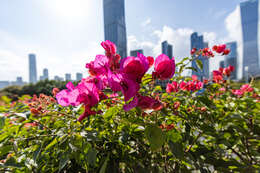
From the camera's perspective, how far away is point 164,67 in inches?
13.6

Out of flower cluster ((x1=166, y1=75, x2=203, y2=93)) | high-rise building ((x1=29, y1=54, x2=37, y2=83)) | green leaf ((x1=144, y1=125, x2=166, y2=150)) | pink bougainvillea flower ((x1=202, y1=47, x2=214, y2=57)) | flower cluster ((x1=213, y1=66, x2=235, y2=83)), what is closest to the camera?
green leaf ((x1=144, y1=125, x2=166, y2=150))

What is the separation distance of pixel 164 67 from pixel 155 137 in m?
0.18

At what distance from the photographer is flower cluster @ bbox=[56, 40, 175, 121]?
308 mm

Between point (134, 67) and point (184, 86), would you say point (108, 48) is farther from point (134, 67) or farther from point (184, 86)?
point (184, 86)

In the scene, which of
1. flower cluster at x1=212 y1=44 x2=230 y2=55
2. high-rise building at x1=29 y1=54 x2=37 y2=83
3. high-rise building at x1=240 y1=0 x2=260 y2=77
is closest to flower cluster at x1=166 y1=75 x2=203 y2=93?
flower cluster at x1=212 y1=44 x2=230 y2=55

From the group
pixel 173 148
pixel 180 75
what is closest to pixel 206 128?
pixel 173 148

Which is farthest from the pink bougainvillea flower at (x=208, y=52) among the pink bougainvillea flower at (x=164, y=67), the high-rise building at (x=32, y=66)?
the high-rise building at (x=32, y=66)

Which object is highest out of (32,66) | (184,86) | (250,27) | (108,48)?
(250,27)

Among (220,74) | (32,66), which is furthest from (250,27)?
(32,66)

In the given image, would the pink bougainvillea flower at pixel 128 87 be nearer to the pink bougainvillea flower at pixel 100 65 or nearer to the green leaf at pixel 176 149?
the pink bougainvillea flower at pixel 100 65

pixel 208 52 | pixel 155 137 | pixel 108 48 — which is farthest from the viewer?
pixel 208 52

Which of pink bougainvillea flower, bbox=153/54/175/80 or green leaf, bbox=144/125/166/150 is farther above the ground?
pink bougainvillea flower, bbox=153/54/175/80

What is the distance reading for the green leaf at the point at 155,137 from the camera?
0.98 ft

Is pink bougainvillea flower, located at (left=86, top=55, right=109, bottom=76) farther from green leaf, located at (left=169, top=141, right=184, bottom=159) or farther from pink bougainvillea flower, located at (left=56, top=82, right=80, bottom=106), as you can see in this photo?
green leaf, located at (left=169, top=141, right=184, bottom=159)
